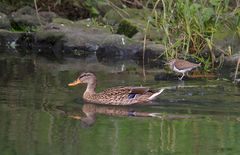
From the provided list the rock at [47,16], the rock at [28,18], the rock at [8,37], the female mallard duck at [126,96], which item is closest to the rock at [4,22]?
the rock at [28,18]

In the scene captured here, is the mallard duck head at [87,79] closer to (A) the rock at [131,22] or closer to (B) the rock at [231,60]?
(B) the rock at [231,60]

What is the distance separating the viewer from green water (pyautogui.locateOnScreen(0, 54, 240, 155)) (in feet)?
32.1

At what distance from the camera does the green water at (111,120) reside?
9797 millimetres

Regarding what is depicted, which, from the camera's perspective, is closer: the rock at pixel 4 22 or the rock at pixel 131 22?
the rock at pixel 131 22

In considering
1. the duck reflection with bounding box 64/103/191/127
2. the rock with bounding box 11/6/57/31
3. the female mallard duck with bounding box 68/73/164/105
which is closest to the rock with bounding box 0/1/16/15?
the rock with bounding box 11/6/57/31

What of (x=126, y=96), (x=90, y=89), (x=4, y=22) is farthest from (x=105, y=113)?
(x=4, y=22)

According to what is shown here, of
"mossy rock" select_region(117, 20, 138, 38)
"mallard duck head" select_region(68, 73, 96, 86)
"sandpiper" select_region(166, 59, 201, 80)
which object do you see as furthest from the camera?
"mossy rock" select_region(117, 20, 138, 38)

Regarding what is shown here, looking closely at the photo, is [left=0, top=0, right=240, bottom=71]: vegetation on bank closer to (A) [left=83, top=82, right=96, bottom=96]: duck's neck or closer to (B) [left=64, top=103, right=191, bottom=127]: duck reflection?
(A) [left=83, top=82, right=96, bottom=96]: duck's neck

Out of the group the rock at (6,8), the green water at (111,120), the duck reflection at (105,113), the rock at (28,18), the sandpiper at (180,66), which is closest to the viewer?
the green water at (111,120)

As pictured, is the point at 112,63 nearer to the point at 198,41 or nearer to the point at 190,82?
the point at 198,41

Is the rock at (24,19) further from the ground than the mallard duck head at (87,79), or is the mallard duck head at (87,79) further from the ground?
the mallard duck head at (87,79)

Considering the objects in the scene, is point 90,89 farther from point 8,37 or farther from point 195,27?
point 8,37

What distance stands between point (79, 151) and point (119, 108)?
351cm

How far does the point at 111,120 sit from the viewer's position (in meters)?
11.7
